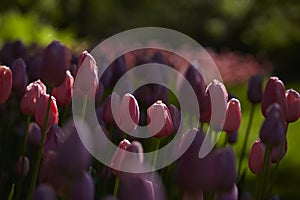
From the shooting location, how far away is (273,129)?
1548 millimetres

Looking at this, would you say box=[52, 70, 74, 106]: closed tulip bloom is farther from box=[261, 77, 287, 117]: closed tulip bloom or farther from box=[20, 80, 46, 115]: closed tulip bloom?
box=[261, 77, 287, 117]: closed tulip bloom

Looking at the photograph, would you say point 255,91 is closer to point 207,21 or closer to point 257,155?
point 257,155

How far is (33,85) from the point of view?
1.86 meters

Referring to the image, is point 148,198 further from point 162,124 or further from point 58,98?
point 58,98

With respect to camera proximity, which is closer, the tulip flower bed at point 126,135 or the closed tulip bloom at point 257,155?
the tulip flower bed at point 126,135

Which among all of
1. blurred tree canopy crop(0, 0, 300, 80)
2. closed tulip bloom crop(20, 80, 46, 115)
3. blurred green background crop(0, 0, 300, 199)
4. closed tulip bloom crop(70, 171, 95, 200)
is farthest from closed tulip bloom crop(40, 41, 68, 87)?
blurred tree canopy crop(0, 0, 300, 80)

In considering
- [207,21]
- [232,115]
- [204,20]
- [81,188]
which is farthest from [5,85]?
[204,20]

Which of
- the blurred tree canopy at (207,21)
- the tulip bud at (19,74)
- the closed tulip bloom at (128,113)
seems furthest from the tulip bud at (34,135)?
the blurred tree canopy at (207,21)

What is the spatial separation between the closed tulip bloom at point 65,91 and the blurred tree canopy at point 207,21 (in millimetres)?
15768

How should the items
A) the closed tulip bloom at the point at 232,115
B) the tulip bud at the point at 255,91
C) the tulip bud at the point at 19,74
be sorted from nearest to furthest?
1. the closed tulip bloom at the point at 232,115
2. the tulip bud at the point at 19,74
3. the tulip bud at the point at 255,91

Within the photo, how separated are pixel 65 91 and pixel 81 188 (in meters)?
0.77

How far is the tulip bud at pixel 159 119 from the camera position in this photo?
171 centimetres

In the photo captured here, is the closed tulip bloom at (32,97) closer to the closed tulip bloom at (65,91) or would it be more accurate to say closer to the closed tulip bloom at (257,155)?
the closed tulip bloom at (65,91)

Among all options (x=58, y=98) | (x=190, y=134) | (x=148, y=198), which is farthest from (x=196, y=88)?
(x=148, y=198)
